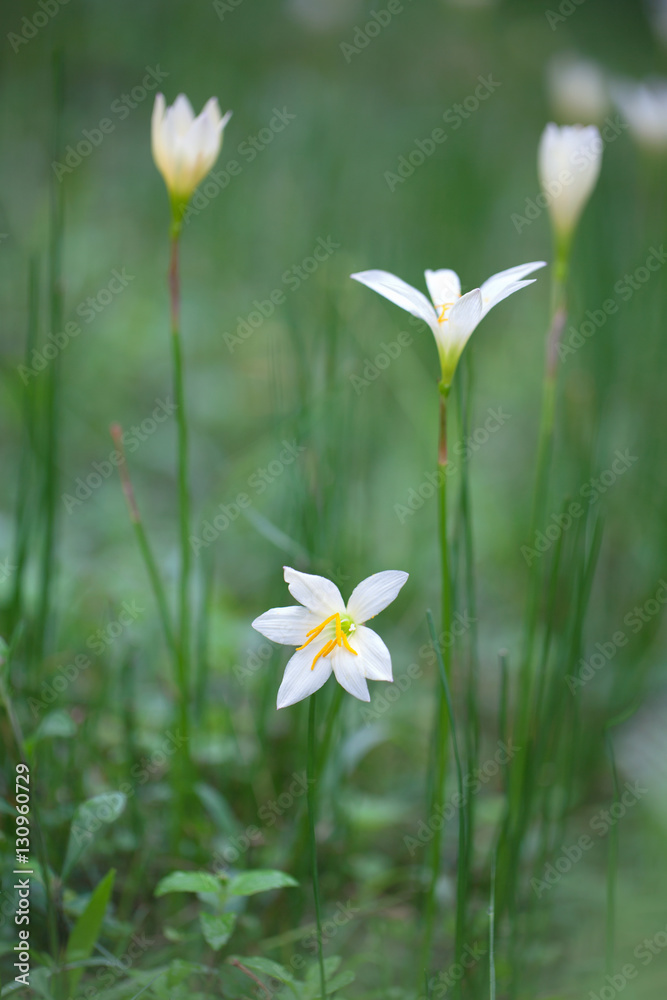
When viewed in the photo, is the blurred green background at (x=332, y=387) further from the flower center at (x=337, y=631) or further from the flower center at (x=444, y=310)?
the flower center at (x=337, y=631)

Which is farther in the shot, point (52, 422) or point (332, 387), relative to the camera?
point (332, 387)

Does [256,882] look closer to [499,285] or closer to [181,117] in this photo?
[499,285]

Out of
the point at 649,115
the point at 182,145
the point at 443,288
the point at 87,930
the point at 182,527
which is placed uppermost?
the point at 649,115

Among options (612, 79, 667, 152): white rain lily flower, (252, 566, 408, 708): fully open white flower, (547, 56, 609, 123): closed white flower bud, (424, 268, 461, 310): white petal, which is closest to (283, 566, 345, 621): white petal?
(252, 566, 408, 708): fully open white flower

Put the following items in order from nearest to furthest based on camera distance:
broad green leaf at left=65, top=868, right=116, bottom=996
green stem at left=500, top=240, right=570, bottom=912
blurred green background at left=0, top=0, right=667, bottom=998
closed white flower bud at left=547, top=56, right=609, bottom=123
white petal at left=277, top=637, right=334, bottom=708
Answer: white petal at left=277, top=637, right=334, bottom=708
broad green leaf at left=65, top=868, right=116, bottom=996
green stem at left=500, top=240, right=570, bottom=912
blurred green background at left=0, top=0, right=667, bottom=998
closed white flower bud at left=547, top=56, right=609, bottom=123

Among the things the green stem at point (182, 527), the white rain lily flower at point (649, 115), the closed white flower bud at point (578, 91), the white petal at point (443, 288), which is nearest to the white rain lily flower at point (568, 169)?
the white petal at point (443, 288)

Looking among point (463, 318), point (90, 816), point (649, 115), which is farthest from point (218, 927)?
point (649, 115)

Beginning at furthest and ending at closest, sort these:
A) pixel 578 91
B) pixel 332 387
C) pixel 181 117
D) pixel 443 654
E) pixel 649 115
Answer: pixel 578 91 < pixel 649 115 < pixel 332 387 < pixel 181 117 < pixel 443 654

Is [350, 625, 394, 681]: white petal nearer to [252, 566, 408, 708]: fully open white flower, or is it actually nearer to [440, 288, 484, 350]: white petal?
[252, 566, 408, 708]: fully open white flower
